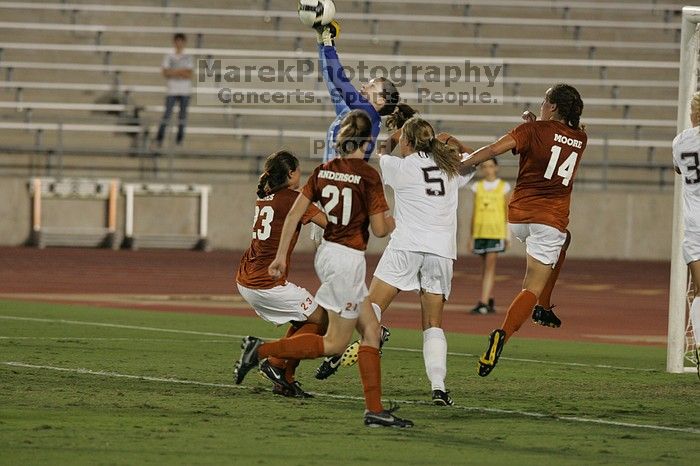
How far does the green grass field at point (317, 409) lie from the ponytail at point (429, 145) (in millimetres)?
1646

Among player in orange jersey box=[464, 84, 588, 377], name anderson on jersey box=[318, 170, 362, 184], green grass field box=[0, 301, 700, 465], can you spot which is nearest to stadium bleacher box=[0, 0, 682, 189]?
green grass field box=[0, 301, 700, 465]

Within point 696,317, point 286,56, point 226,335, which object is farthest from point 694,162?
point 286,56

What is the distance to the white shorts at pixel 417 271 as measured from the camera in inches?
376

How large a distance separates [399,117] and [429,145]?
90 cm

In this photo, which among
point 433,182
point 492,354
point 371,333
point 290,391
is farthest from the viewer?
point 492,354

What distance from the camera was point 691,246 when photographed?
1070cm

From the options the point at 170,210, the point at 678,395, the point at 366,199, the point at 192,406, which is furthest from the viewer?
the point at 170,210

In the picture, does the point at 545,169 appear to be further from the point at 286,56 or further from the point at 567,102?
the point at 286,56

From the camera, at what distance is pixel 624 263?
2858 cm

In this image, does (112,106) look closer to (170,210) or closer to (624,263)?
(170,210)

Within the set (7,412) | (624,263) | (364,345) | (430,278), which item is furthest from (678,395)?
(624,263)

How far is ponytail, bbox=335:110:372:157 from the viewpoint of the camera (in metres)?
8.48

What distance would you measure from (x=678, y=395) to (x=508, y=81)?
2075 cm

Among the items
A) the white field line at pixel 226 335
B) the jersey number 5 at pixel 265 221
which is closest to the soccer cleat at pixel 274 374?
the jersey number 5 at pixel 265 221
